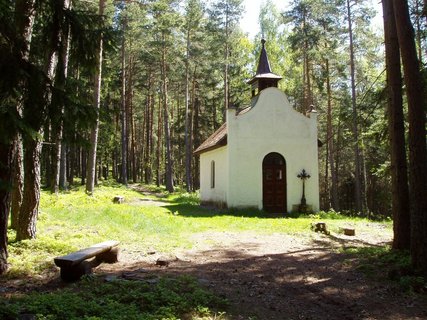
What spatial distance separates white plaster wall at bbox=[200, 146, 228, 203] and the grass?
408 cm

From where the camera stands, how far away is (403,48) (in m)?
7.44

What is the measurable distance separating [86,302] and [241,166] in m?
14.8

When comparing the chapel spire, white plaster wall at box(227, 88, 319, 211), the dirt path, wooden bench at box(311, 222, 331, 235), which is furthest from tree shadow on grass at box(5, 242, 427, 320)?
the chapel spire

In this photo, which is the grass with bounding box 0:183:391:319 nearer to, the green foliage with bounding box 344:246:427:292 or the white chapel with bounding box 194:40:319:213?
the green foliage with bounding box 344:246:427:292

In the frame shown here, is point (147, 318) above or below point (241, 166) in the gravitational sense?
below

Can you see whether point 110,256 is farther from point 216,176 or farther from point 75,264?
point 216,176

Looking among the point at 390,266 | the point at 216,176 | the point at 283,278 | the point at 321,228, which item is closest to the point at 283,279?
the point at 283,278

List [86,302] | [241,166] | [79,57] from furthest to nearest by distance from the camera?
[241,166] < [79,57] < [86,302]

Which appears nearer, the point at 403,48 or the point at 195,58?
the point at 403,48

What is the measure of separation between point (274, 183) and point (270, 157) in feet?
4.32

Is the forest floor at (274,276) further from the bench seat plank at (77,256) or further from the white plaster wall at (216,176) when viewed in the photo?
the white plaster wall at (216,176)

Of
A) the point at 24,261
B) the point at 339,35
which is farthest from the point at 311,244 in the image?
the point at 339,35

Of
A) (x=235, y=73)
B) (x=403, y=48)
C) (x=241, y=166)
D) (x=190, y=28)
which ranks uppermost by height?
(x=190, y=28)

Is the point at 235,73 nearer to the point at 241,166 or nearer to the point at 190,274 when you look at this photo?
the point at 241,166
